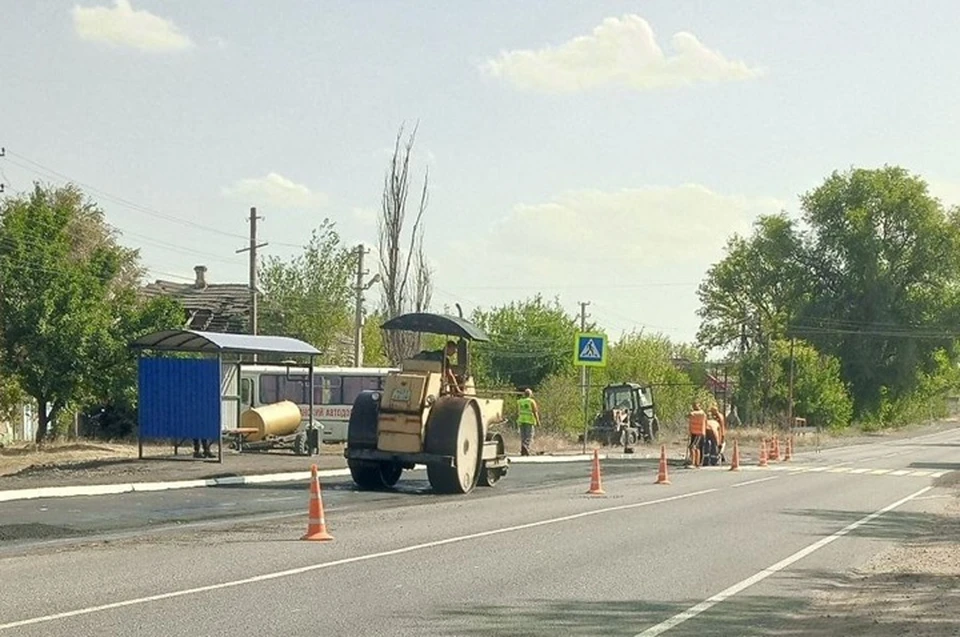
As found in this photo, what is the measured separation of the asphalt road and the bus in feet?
63.3

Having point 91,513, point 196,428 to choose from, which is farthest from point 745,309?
point 91,513

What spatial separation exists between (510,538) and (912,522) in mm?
7769

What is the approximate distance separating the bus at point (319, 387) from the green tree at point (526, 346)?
28836 mm

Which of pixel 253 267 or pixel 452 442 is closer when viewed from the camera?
pixel 452 442

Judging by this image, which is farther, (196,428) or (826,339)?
(826,339)

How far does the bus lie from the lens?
143 feet

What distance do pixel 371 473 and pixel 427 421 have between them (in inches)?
64.4

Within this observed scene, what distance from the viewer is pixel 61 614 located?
986 centimetres

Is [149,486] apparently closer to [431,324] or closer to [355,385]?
[431,324]

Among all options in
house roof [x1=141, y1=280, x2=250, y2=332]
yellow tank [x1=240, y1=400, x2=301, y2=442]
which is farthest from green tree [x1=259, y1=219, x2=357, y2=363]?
yellow tank [x1=240, y1=400, x2=301, y2=442]

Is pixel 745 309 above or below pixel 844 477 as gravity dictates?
above

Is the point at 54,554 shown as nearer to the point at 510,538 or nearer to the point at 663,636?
the point at 510,538

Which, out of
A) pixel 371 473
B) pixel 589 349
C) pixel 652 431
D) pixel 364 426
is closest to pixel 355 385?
pixel 589 349

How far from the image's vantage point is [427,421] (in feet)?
76.6
